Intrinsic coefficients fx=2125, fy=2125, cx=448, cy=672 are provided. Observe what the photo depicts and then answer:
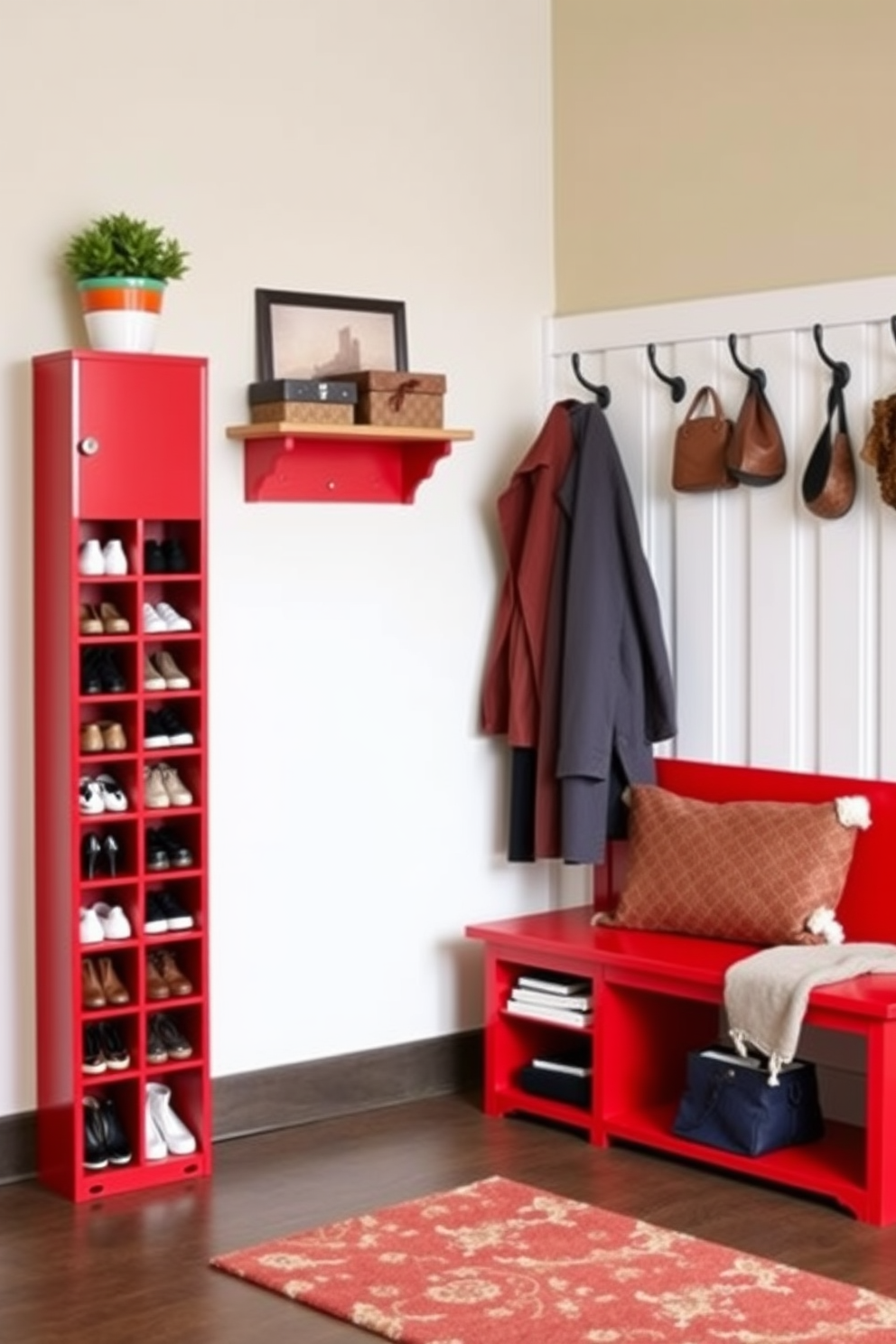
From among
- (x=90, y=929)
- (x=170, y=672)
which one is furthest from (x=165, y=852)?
(x=170, y=672)

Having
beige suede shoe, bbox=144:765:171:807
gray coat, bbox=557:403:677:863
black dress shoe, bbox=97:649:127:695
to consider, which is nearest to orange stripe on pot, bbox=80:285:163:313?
black dress shoe, bbox=97:649:127:695

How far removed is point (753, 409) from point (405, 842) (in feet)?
4.67

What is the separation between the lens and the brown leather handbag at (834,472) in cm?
498

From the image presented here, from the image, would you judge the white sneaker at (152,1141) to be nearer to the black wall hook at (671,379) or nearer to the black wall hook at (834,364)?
the black wall hook at (671,379)

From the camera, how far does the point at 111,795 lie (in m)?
4.69

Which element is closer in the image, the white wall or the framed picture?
the white wall

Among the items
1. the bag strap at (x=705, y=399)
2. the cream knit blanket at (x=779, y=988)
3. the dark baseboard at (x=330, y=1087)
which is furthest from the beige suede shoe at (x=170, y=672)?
the bag strap at (x=705, y=399)

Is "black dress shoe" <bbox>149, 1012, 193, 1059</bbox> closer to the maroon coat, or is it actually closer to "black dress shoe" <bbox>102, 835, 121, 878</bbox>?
"black dress shoe" <bbox>102, 835, 121, 878</bbox>

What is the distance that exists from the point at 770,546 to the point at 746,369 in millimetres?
441

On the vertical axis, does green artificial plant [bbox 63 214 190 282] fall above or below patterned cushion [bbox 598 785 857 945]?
above

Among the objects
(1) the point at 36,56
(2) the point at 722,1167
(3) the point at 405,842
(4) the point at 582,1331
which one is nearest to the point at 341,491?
(3) the point at 405,842

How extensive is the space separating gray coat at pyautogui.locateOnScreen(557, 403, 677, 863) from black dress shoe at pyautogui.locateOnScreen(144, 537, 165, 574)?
1.14m

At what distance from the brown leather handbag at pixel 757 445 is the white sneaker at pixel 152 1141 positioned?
2043 mm

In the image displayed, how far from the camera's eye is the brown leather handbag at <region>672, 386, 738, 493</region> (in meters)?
5.25
